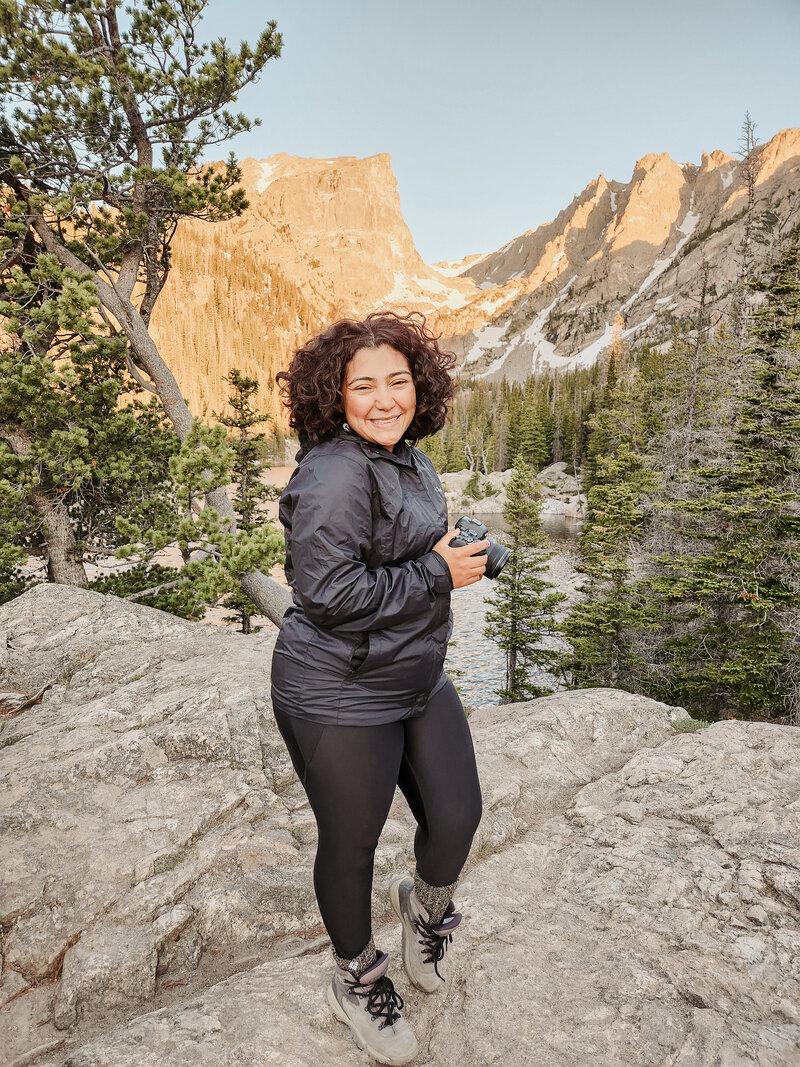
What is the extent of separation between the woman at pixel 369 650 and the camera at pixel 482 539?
1.3 inches

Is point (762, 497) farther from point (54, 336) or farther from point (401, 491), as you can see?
point (54, 336)

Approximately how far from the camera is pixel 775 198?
121 meters

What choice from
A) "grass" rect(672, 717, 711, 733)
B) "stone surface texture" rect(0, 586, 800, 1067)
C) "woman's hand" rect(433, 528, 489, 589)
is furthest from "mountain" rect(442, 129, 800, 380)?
"woman's hand" rect(433, 528, 489, 589)

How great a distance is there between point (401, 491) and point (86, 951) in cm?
246

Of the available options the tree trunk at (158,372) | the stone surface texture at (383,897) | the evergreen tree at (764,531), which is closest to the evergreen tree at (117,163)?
the tree trunk at (158,372)

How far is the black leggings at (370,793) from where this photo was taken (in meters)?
1.61

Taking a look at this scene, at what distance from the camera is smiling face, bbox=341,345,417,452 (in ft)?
5.80

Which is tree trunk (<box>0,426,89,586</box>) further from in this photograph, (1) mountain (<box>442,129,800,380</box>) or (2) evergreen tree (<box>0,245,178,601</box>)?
(1) mountain (<box>442,129,800,380</box>)

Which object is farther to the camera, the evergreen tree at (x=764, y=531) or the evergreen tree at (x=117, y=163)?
the evergreen tree at (x=764, y=531)

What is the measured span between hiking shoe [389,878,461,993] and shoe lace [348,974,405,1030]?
18 cm

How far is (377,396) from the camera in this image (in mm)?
1756

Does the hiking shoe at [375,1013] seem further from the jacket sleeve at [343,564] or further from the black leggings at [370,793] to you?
the jacket sleeve at [343,564]

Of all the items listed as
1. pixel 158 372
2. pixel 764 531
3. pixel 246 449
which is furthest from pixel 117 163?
pixel 764 531

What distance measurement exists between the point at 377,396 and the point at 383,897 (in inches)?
104
